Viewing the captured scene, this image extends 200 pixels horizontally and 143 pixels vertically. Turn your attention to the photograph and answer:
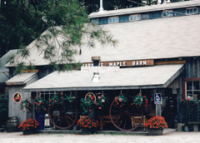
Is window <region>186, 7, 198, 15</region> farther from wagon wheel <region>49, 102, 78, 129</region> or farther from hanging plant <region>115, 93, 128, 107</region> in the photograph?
wagon wheel <region>49, 102, 78, 129</region>

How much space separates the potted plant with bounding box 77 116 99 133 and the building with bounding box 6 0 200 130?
79 cm

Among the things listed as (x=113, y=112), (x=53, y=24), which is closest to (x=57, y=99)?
(x=113, y=112)

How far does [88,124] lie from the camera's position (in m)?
16.8

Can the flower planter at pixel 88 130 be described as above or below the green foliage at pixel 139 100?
below

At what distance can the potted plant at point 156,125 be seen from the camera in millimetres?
15391

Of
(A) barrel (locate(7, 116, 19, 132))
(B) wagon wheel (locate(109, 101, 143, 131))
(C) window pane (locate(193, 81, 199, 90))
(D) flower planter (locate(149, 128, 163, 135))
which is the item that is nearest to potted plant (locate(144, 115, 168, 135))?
(D) flower planter (locate(149, 128, 163, 135))

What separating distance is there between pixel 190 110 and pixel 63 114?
5.75m

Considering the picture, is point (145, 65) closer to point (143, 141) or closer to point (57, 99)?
point (57, 99)

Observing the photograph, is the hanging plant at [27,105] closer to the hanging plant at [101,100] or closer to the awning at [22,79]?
the awning at [22,79]

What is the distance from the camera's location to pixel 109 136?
1587cm

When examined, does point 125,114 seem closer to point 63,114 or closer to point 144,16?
point 63,114

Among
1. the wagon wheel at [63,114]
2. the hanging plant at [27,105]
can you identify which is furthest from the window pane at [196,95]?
the hanging plant at [27,105]

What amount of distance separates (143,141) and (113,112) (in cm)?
451

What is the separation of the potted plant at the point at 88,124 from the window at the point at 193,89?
181 inches
